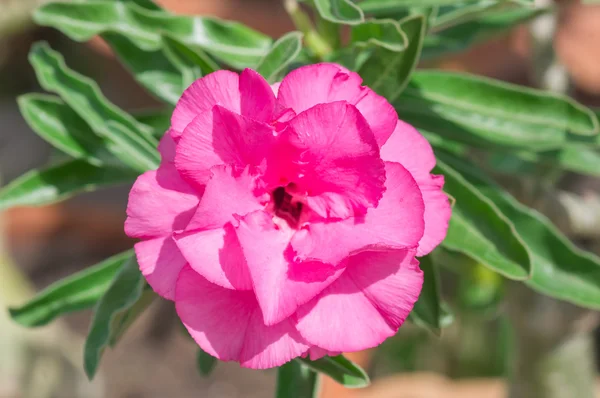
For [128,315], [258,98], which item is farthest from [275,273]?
[128,315]

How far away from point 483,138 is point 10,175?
278 cm

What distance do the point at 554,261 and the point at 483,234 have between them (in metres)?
0.16

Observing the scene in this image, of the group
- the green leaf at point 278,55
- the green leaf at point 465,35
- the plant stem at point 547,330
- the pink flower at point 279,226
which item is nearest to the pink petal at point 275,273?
the pink flower at point 279,226

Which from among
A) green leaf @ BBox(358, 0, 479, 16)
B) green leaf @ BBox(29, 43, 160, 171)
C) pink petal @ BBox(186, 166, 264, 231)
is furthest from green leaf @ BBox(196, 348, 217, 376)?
green leaf @ BBox(358, 0, 479, 16)

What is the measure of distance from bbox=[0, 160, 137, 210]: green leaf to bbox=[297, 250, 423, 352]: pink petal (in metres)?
0.48

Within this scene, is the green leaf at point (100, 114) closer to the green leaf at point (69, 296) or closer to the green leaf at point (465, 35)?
the green leaf at point (69, 296)

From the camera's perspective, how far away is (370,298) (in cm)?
54

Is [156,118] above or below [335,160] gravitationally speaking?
below

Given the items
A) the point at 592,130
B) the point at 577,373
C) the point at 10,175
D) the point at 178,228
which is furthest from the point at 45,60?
the point at 10,175

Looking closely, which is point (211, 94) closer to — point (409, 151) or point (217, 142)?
point (217, 142)

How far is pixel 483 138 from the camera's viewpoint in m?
0.84

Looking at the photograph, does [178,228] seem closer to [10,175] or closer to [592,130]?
[592,130]

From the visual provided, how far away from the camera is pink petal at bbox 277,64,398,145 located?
1.78ft

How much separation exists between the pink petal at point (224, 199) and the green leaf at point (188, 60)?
30 centimetres
